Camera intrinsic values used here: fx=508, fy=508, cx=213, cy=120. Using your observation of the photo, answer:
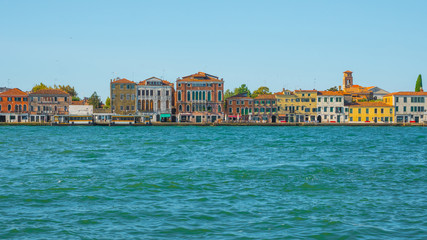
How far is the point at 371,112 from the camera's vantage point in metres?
92.0

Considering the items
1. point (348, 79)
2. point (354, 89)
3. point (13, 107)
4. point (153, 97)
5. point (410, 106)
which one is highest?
point (348, 79)

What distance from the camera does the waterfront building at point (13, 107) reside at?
89.6 metres

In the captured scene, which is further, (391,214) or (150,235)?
(391,214)

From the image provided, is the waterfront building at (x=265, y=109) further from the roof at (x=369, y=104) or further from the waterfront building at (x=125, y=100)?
the waterfront building at (x=125, y=100)

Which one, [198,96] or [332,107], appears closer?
[198,96]

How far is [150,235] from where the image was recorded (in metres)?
11.3

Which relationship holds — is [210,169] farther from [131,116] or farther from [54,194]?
[131,116]

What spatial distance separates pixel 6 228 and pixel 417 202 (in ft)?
36.9

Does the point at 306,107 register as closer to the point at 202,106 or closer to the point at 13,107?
the point at 202,106

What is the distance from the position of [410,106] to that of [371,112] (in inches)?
285

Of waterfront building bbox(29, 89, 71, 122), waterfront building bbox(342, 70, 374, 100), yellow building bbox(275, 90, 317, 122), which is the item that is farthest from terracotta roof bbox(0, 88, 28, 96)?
waterfront building bbox(342, 70, 374, 100)

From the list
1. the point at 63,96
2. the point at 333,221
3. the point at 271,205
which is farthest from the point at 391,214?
the point at 63,96

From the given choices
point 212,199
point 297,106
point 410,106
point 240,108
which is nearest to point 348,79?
point 410,106

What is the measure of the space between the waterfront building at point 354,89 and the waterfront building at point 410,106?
13.0 meters
